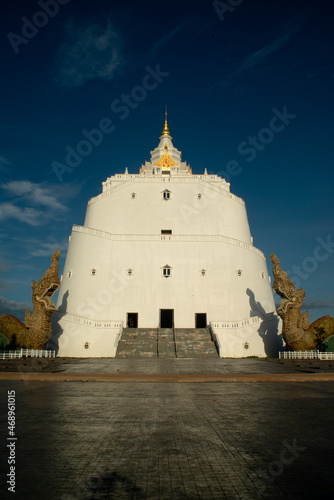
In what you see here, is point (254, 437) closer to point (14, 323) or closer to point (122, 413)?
point (122, 413)

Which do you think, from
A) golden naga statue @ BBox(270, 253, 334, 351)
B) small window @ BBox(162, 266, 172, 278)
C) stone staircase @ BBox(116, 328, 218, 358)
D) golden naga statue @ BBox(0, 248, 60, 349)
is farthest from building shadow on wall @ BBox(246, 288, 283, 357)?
golden naga statue @ BBox(0, 248, 60, 349)

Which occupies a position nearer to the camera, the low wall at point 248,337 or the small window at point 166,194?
the low wall at point 248,337

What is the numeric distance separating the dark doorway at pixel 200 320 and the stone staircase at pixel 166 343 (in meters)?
2.21

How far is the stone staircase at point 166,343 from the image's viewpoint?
25.5 metres

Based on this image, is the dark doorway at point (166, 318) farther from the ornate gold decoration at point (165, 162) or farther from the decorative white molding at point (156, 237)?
the ornate gold decoration at point (165, 162)

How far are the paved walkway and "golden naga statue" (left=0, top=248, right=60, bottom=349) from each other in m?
15.8

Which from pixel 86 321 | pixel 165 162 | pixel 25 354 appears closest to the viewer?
pixel 25 354

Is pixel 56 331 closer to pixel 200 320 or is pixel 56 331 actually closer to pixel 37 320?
pixel 37 320

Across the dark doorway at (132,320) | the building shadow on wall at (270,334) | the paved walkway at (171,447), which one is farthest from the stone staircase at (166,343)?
the paved walkway at (171,447)

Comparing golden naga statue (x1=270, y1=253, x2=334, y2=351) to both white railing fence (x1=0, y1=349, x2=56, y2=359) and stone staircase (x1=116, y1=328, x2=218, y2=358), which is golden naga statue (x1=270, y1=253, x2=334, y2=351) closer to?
stone staircase (x1=116, y1=328, x2=218, y2=358)

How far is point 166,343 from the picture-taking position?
27.1m

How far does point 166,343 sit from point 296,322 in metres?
9.88

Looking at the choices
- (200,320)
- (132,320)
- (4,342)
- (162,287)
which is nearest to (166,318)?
(132,320)

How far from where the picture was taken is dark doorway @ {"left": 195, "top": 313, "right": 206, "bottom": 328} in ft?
106
